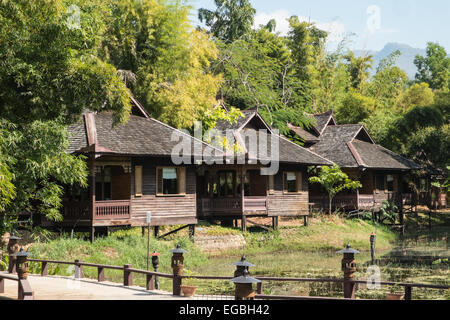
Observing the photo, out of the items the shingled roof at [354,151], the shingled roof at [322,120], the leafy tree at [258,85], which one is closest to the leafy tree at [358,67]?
the leafy tree at [258,85]

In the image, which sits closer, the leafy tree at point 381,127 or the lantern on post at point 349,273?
the lantern on post at point 349,273

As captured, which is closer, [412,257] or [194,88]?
[412,257]

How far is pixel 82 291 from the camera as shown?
1761cm

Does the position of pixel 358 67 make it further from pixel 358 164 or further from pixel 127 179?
pixel 127 179

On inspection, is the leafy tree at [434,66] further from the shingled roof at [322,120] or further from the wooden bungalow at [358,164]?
the shingled roof at [322,120]

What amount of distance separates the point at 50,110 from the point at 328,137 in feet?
102

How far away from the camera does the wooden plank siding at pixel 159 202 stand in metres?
30.1

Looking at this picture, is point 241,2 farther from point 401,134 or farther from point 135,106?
point 135,106

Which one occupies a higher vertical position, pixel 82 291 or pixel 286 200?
pixel 286 200

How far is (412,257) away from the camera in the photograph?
3212 cm

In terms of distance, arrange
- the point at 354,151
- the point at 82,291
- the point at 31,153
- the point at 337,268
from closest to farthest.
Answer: the point at 82,291
the point at 31,153
the point at 337,268
the point at 354,151

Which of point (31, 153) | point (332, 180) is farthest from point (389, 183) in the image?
point (31, 153)

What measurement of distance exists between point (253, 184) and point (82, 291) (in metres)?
21.1
